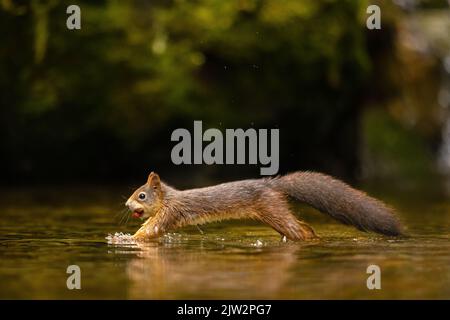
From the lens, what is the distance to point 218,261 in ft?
26.6

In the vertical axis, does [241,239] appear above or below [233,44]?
below

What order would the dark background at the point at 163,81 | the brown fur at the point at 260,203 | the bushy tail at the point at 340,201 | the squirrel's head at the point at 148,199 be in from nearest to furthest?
the bushy tail at the point at 340,201 < the brown fur at the point at 260,203 < the squirrel's head at the point at 148,199 < the dark background at the point at 163,81

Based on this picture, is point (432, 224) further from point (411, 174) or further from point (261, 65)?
point (411, 174)

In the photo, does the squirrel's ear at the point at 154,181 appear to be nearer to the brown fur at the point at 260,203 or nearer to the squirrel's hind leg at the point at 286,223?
the brown fur at the point at 260,203

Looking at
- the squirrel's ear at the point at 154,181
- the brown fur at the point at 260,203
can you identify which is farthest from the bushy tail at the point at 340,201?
the squirrel's ear at the point at 154,181

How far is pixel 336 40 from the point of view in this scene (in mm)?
21297

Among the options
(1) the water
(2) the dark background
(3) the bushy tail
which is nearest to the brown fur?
(3) the bushy tail

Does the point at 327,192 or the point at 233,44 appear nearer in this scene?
the point at 327,192

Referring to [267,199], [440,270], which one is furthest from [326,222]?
[440,270]

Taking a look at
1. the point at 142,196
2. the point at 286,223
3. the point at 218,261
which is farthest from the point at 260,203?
the point at 218,261

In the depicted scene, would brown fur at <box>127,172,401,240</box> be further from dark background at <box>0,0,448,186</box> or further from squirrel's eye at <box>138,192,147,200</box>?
dark background at <box>0,0,448,186</box>

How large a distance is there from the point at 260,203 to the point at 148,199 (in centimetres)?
124

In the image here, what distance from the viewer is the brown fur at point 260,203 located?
33.5ft
